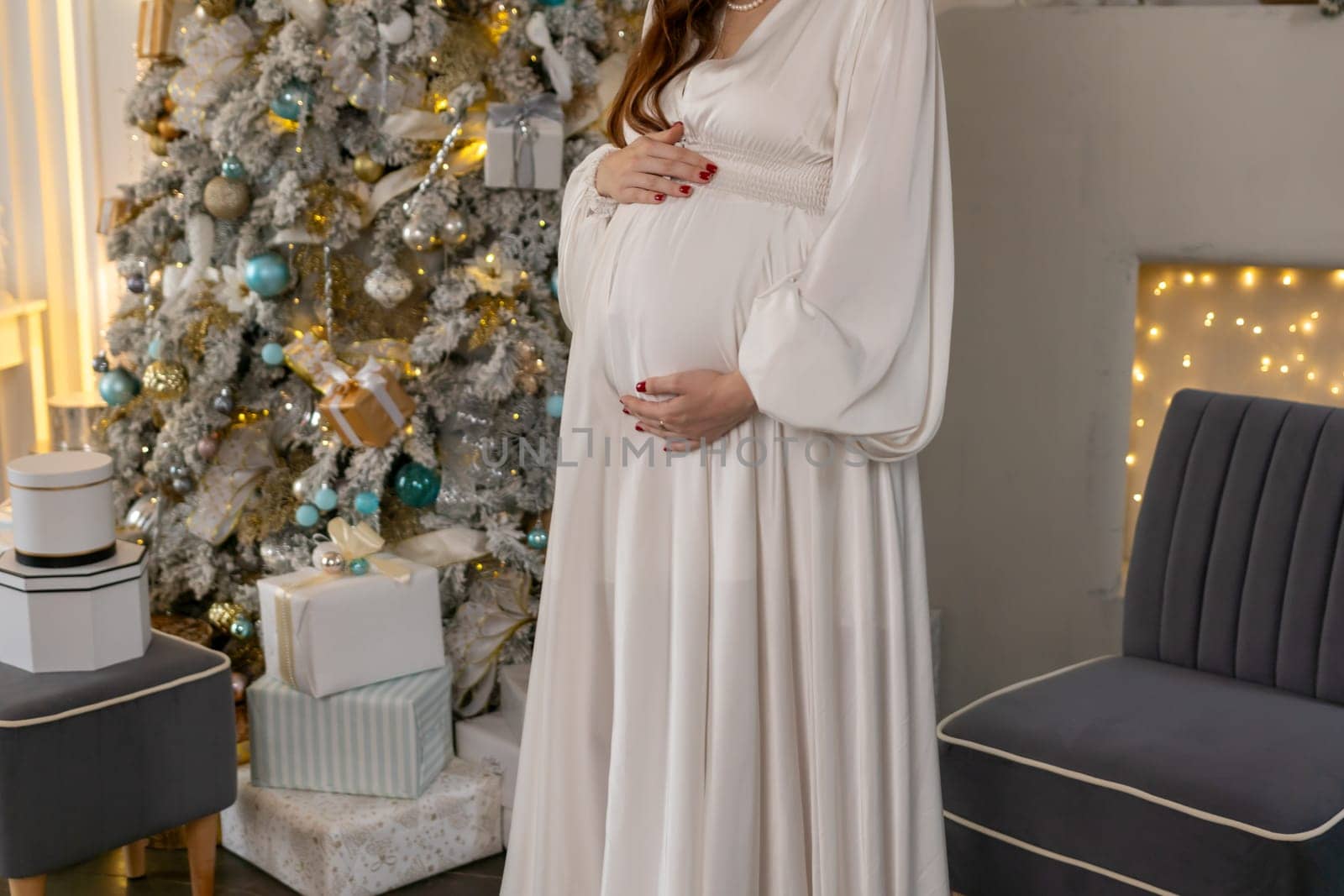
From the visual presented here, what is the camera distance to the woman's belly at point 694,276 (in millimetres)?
1478

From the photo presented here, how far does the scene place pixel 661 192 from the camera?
1562 mm

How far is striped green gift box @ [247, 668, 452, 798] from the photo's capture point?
231 centimetres

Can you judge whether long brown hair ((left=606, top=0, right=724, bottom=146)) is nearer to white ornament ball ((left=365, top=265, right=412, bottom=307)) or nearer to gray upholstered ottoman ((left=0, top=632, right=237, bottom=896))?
white ornament ball ((left=365, top=265, right=412, bottom=307))

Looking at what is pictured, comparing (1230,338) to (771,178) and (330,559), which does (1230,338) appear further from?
(330,559)

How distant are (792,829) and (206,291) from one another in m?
1.61

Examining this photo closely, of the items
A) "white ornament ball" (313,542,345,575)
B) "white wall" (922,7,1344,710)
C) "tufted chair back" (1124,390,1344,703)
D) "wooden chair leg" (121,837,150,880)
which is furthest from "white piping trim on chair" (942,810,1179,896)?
"wooden chair leg" (121,837,150,880)

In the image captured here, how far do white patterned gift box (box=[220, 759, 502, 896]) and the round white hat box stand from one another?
22.3 inches

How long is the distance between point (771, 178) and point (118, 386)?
160 centimetres

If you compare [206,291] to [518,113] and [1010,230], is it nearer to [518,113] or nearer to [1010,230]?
[518,113]

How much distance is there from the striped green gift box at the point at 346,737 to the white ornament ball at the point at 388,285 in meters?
0.69

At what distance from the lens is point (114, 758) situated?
2.01 meters

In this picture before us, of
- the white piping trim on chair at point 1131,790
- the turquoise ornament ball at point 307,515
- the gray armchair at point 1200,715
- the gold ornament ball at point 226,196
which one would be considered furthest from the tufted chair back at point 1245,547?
the gold ornament ball at point 226,196

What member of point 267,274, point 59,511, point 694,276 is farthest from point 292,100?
point 694,276

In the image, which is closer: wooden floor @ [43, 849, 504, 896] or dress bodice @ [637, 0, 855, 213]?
dress bodice @ [637, 0, 855, 213]
